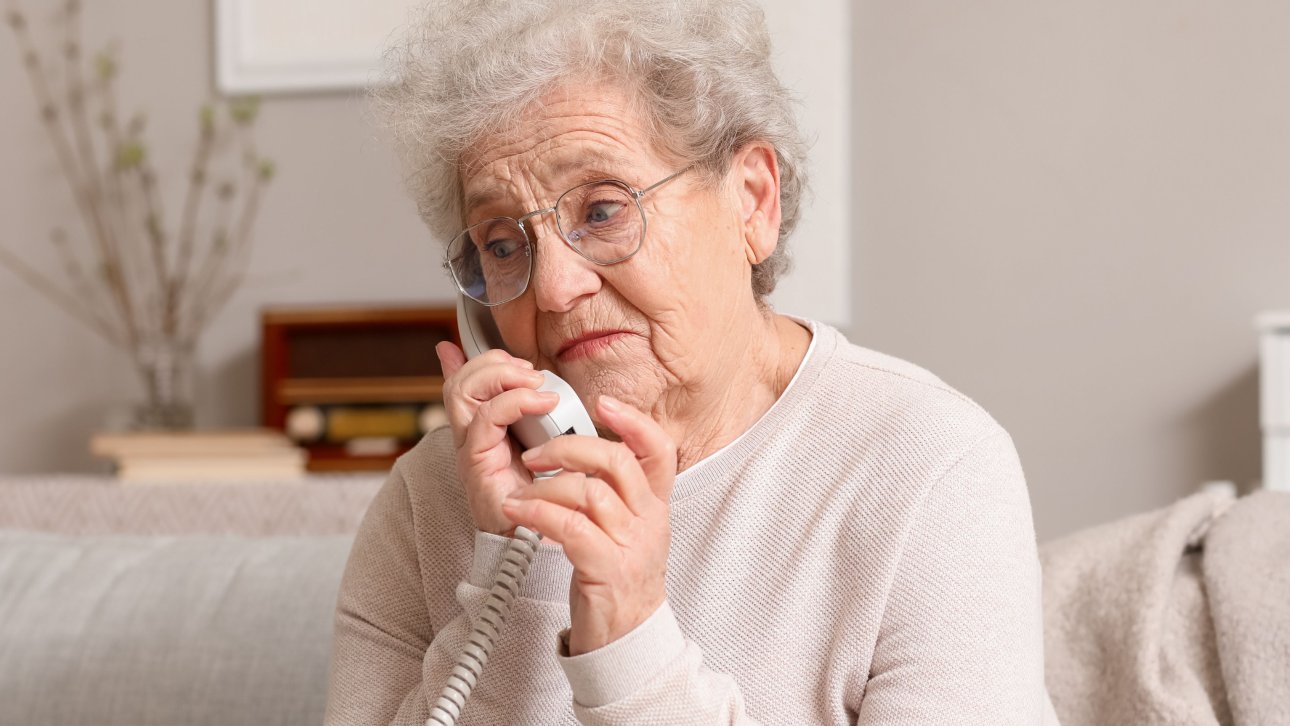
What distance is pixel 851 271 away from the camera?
3070mm

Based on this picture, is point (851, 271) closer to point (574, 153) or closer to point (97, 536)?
point (97, 536)

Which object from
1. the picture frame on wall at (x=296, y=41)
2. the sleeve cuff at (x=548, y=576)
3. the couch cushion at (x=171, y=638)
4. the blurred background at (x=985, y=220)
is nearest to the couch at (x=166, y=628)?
the couch cushion at (x=171, y=638)

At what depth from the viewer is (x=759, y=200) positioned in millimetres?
1279

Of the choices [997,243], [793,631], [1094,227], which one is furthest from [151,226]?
[793,631]

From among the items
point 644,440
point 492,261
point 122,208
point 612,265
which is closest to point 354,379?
point 122,208

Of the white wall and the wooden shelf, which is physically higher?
the white wall

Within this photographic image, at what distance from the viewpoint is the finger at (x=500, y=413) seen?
1.06m

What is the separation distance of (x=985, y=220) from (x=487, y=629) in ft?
7.14

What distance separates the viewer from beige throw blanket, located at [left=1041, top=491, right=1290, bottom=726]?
4.13 feet

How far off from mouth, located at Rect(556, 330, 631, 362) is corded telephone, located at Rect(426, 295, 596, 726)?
0.04 metres

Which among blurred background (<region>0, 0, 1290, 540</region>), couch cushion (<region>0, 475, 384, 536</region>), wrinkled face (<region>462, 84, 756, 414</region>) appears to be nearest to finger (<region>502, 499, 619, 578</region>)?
wrinkled face (<region>462, 84, 756, 414</region>)

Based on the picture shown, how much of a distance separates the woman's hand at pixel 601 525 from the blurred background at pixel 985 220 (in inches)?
81.0

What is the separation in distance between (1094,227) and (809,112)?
0.69 meters

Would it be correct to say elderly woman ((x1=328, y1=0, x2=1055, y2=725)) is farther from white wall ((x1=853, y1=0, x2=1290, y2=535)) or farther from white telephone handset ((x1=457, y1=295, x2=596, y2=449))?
white wall ((x1=853, y1=0, x2=1290, y2=535))
